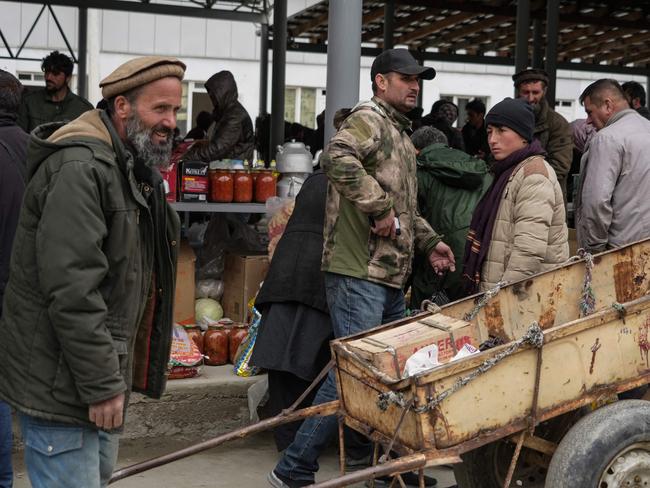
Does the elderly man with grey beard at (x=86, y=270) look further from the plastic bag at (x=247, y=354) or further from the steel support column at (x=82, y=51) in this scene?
the steel support column at (x=82, y=51)

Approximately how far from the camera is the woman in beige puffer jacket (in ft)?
15.6

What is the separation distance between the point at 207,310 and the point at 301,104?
25.6m

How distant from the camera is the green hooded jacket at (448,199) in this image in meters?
5.65

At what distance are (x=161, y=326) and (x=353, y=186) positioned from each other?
1445mm

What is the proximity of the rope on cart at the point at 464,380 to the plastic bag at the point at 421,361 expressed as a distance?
0.15 metres

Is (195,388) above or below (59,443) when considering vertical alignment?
below

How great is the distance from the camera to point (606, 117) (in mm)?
6070

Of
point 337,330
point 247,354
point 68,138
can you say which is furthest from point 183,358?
point 68,138

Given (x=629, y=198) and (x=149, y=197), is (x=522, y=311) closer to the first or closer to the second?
(x=629, y=198)

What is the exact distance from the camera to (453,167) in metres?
5.66

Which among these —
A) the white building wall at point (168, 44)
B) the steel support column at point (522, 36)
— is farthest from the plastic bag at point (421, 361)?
the white building wall at point (168, 44)

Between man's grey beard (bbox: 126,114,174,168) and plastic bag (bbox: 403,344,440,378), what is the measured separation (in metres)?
1.27

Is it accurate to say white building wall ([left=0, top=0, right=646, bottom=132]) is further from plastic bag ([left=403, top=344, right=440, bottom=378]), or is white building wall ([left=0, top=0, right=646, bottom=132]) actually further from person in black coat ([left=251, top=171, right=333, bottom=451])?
plastic bag ([left=403, top=344, right=440, bottom=378])

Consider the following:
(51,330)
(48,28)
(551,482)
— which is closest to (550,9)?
(551,482)
